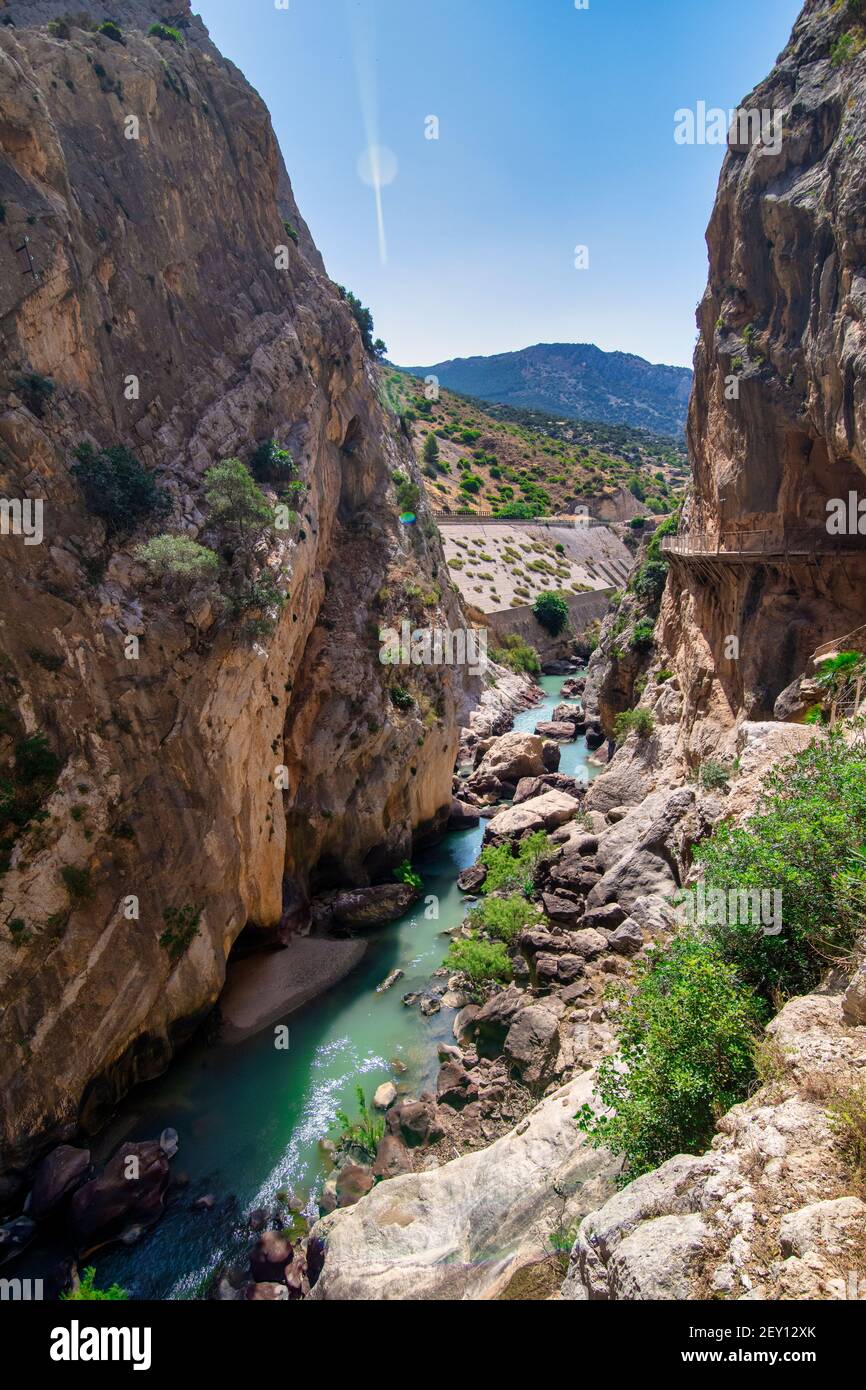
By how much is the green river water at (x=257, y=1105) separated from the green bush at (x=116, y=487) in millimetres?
13809

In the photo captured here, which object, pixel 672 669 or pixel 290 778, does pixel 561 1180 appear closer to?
pixel 290 778

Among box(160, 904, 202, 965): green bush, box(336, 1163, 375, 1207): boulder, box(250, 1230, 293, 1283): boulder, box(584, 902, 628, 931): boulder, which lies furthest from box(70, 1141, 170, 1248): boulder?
box(584, 902, 628, 931): boulder

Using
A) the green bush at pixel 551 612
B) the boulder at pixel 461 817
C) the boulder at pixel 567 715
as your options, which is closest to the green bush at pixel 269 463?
the boulder at pixel 461 817

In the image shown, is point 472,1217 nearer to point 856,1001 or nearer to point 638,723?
point 856,1001

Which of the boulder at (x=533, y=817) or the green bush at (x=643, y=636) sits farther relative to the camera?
the green bush at (x=643, y=636)

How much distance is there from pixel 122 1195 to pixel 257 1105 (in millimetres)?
3589

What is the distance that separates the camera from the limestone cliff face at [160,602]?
14094 millimetres

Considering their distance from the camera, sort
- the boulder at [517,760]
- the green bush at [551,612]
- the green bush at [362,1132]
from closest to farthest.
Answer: the green bush at [362,1132] < the boulder at [517,760] < the green bush at [551,612]

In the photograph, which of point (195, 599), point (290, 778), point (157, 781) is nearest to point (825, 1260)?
point (157, 781)

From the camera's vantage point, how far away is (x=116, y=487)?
16891 mm

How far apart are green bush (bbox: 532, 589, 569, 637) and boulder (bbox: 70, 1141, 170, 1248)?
169 feet

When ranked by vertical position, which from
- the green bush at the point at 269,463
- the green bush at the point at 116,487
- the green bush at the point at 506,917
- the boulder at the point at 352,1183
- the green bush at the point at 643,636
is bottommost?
the boulder at the point at 352,1183

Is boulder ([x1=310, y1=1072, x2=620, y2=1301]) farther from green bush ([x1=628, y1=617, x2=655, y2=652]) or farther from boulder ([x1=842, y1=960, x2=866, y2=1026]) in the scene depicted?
green bush ([x1=628, y1=617, x2=655, y2=652])

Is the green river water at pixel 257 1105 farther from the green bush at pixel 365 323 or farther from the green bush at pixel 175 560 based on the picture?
the green bush at pixel 365 323
